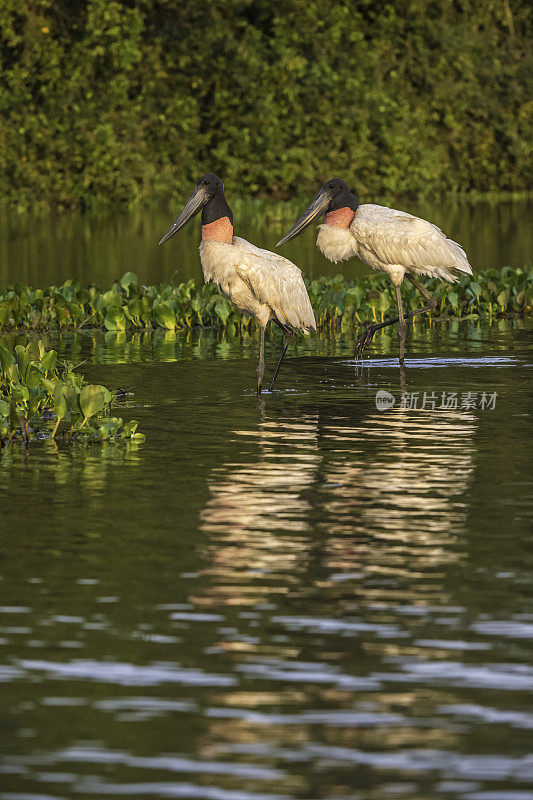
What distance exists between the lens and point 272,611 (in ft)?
22.5

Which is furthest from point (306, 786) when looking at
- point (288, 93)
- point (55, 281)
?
point (288, 93)

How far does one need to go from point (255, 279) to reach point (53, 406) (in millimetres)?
2569

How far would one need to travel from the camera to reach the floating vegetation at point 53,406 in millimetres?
11031

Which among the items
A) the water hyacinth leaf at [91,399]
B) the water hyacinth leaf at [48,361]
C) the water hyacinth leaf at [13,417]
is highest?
the water hyacinth leaf at [48,361]

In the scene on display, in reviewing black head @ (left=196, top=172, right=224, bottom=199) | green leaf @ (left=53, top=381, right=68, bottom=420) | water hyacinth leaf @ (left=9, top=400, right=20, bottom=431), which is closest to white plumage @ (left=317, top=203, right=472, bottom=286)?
black head @ (left=196, top=172, right=224, bottom=199)

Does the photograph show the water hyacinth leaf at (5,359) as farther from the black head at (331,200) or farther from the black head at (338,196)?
the black head at (338,196)

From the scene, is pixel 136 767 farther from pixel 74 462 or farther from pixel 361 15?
pixel 361 15

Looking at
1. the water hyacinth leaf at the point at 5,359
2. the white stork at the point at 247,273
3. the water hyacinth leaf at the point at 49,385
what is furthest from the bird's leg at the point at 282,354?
the water hyacinth leaf at the point at 49,385

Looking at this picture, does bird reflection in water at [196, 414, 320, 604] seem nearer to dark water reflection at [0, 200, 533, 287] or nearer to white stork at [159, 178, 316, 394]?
white stork at [159, 178, 316, 394]

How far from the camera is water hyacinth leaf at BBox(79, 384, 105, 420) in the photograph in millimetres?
10938

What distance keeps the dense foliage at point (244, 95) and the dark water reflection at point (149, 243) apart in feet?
6.06

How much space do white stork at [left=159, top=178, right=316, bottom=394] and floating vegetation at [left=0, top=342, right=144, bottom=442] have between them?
193 centimetres

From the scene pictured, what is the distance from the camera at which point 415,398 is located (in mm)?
13359

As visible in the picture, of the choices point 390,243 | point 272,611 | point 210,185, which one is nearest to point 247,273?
point 210,185
